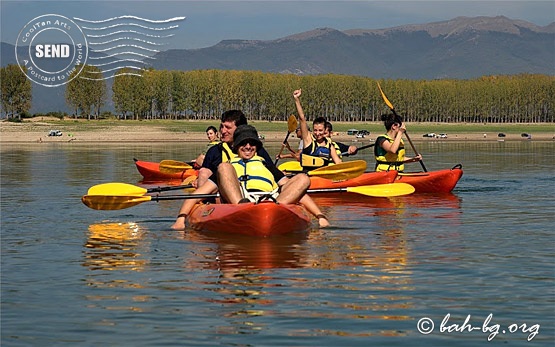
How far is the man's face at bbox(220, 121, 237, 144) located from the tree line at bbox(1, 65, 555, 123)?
122 metres

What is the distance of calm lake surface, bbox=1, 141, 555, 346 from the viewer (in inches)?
306

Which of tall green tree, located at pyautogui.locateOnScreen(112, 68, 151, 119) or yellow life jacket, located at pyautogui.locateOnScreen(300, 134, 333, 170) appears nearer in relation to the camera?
yellow life jacket, located at pyautogui.locateOnScreen(300, 134, 333, 170)

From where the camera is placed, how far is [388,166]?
20.9 metres

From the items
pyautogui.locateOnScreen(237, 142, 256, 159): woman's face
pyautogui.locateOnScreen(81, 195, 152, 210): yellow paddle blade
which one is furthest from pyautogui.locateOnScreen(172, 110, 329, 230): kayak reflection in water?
pyautogui.locateOnScreen(81, 195, 152, 210): yellow paddle blade

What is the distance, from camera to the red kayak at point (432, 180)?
21.2 metres

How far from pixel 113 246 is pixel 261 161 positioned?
2305 millimetres

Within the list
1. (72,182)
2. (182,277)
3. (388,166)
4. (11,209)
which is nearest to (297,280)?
(182,277)

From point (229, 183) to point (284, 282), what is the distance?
9.60ft

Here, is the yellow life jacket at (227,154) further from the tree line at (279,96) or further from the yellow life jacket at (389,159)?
the tree line at (279,96)

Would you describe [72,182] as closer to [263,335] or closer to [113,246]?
[113,246]

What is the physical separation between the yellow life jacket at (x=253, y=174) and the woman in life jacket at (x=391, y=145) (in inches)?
276

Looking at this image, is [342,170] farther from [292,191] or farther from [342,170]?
[292,191]

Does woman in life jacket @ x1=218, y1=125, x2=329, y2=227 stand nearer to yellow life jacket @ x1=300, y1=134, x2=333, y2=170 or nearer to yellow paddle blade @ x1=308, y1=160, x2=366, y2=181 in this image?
yellow paddle blade @ x1=308, y1=160, x2=366, y2=181

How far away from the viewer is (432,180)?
21312mm
